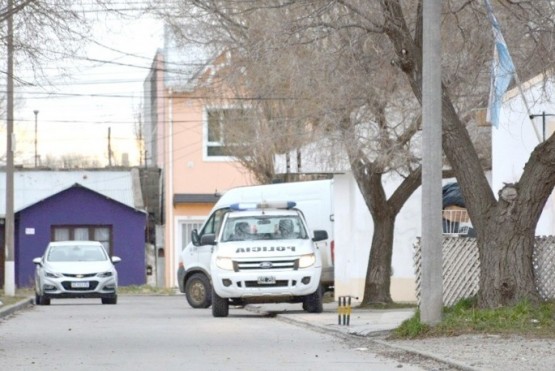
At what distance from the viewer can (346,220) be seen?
3281 centimetres

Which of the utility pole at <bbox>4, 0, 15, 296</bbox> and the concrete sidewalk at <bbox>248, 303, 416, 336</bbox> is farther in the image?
the utility pole at <bbox>4, 0, 15, 296</bbox>

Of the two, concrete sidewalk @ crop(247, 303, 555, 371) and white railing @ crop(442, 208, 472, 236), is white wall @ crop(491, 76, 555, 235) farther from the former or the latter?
white railing @ crop(442, 208, 472, 236)

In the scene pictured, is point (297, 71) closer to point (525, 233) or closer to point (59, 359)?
point (525, 233)

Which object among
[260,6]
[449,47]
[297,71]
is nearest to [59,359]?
[260,6]

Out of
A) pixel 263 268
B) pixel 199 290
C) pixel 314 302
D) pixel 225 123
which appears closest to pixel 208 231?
pixel 199 290

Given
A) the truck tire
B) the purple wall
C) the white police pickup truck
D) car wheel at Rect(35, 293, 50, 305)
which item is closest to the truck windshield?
the white police pickup truck

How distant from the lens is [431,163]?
17.4 m

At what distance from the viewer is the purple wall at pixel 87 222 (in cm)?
4950

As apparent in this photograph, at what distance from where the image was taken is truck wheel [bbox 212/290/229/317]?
80.3ft

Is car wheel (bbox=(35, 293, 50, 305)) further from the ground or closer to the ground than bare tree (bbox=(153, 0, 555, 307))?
closer to the ground

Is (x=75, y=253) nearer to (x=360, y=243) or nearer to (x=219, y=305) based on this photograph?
(x=360, y=243)

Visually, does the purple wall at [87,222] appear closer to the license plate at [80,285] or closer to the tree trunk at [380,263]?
the license plate at [80,285]

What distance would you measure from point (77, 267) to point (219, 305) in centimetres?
841

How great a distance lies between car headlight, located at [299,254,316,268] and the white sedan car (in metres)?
8.85
